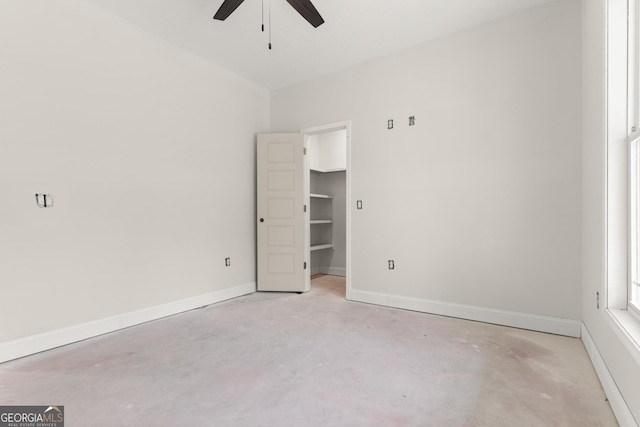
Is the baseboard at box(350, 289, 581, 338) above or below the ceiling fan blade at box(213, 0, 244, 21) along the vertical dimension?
below

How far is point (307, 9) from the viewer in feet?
7.55

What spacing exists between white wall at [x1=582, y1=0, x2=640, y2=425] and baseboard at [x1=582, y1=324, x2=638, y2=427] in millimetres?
19

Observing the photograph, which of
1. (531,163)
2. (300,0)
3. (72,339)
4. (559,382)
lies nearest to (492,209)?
(531,163)

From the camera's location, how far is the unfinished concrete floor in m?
1.54

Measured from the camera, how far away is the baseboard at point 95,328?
7.24ft

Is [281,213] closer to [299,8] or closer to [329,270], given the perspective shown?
[329,270]

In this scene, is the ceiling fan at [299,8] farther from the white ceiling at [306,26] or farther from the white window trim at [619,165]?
the white window trim at [619,165]

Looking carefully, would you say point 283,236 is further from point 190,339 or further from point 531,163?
point 531,163

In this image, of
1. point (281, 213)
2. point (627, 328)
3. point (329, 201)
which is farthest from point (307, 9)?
point (329, 201)

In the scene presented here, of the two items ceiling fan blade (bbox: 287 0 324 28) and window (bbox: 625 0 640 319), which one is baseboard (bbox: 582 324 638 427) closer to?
window (bbox: 625 0 640 319)

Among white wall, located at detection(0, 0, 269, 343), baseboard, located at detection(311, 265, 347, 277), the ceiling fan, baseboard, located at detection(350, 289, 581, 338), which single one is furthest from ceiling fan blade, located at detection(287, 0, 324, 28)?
baseboard, located at detection(311, 265, 347, 277)

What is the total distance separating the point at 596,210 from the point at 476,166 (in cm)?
112

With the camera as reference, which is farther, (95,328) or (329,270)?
(329,270)

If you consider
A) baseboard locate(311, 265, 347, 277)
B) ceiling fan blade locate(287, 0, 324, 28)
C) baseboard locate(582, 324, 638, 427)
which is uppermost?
ceiling fan blade locate(287, 0, 324, 28)
